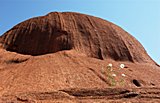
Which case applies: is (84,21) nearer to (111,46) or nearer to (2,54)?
(111,46)

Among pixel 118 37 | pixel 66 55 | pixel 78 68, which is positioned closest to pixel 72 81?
pixel 78 68

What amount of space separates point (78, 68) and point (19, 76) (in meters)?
6.43

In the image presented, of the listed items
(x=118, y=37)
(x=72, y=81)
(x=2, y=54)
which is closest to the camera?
(x=72, y=81)

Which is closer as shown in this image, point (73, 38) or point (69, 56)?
point (69, 56)

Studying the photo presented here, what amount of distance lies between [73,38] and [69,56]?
5280 millimetres

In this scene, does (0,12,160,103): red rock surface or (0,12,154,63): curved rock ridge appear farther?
(0,12,154,63): curved rock ridge

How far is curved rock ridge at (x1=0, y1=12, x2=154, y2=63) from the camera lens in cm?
3984

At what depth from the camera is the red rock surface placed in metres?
28.4

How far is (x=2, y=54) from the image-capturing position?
38750 millimetres

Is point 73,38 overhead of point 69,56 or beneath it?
overhead

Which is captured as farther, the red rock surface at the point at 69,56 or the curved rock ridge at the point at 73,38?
the curved rock ridge at the point at 73,38

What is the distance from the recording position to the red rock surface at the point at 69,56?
28.4m

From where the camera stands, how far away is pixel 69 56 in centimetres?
3559

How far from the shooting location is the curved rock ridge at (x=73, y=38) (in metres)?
39.8
